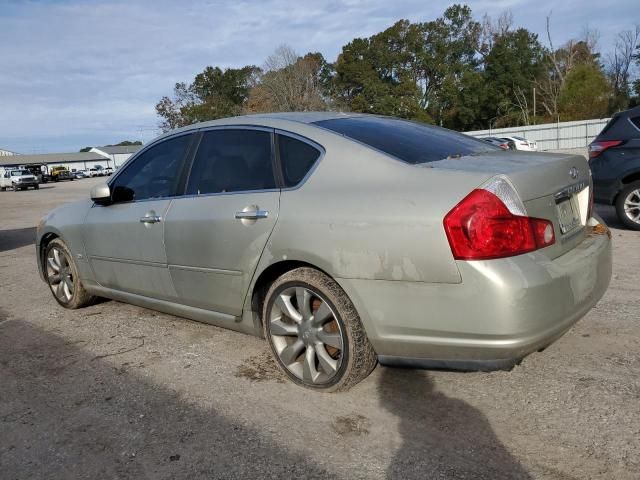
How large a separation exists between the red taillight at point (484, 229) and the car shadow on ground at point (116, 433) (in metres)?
1.16

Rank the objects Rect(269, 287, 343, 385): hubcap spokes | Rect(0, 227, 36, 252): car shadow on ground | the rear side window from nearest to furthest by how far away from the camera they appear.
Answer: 1. Rect(269, 287, 343, 385): hubcap spokes
2. the rear side window
3. Rect(0, 227, 36, 252): car shadow on ground

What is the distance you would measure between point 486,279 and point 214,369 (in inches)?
75.2

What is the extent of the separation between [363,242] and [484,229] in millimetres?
576

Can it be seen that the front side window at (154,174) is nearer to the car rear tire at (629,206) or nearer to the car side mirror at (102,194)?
the car side mirror at (102,194)

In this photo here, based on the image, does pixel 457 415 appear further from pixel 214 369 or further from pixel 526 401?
pixel 214 369

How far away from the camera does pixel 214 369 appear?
3.51 m

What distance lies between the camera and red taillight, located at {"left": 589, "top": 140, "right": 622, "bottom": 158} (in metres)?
7.12

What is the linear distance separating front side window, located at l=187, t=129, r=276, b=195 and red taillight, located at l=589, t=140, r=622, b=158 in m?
5.60

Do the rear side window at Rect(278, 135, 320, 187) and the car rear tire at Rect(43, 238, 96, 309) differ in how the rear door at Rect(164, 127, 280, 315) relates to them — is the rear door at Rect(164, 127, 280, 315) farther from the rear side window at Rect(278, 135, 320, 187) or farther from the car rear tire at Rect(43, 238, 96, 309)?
the car rear tire at Rect(43, 238, 96, 309)

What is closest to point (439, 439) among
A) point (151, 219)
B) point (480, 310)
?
point (480, 310)

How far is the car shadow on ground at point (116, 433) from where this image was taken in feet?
8.06

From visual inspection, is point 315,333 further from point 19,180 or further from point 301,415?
point 19,180


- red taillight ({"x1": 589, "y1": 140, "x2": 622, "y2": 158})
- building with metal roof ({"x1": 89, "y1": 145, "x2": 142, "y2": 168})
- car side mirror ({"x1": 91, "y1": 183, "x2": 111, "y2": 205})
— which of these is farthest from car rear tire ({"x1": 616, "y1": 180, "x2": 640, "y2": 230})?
building with metal roof ({"x1": 89, "y1": 145, "x2": 142, "y2": 168})

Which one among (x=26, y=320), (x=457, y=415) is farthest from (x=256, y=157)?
(x=26, y=320)
